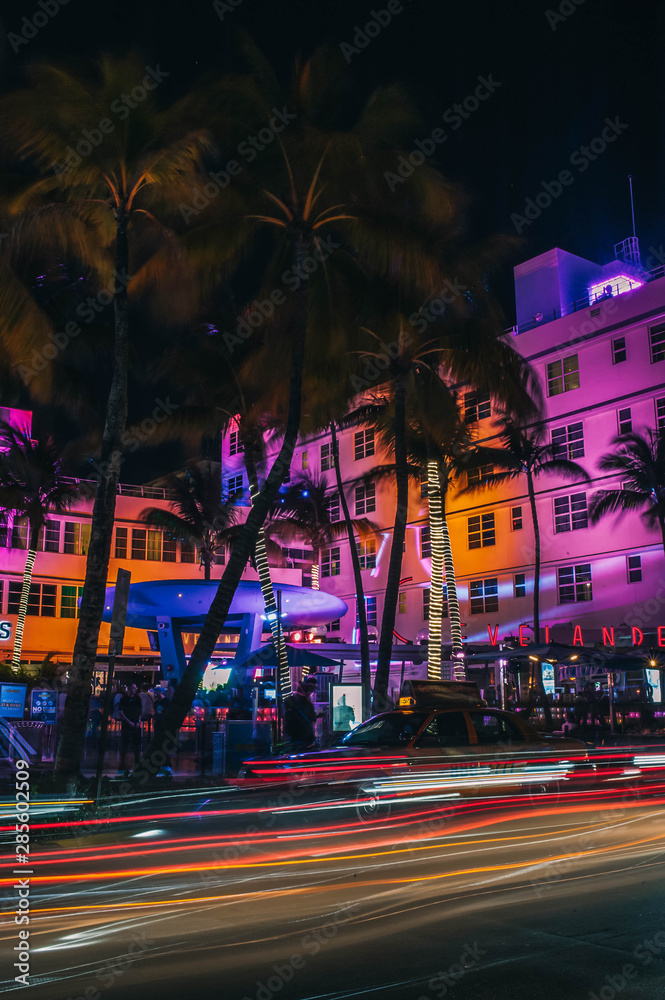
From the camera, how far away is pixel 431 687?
19297 millimetres

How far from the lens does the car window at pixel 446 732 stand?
40.5ft

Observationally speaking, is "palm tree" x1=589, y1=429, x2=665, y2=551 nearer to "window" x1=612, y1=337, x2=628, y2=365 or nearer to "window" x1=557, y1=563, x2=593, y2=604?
"window" x1=557, y1=563, x2=593, y2=604

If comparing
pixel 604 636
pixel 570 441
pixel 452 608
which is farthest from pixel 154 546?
pixel 604 636

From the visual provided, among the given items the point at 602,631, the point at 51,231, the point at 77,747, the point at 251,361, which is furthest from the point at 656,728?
the point at 51,231

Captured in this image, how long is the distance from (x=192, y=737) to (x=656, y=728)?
14060 mm

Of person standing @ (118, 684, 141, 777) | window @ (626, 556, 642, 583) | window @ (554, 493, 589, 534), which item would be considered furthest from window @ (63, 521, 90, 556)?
person standing @ (118, 684, 141, 777)

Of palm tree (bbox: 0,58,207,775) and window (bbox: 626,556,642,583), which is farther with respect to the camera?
window (bbox: 626,556,642,583)

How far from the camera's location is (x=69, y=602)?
4766 cm

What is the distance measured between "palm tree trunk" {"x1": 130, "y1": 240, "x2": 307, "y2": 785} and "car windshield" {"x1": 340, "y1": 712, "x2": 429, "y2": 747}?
492cm

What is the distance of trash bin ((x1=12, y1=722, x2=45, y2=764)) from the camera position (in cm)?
1966

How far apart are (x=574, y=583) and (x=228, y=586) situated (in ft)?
91.8

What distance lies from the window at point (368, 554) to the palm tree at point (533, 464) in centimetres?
1229

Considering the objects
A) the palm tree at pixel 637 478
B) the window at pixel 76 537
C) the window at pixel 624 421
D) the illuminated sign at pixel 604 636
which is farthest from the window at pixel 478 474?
the window at pixel 76 537

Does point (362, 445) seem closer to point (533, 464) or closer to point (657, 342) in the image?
point (533, 464)
